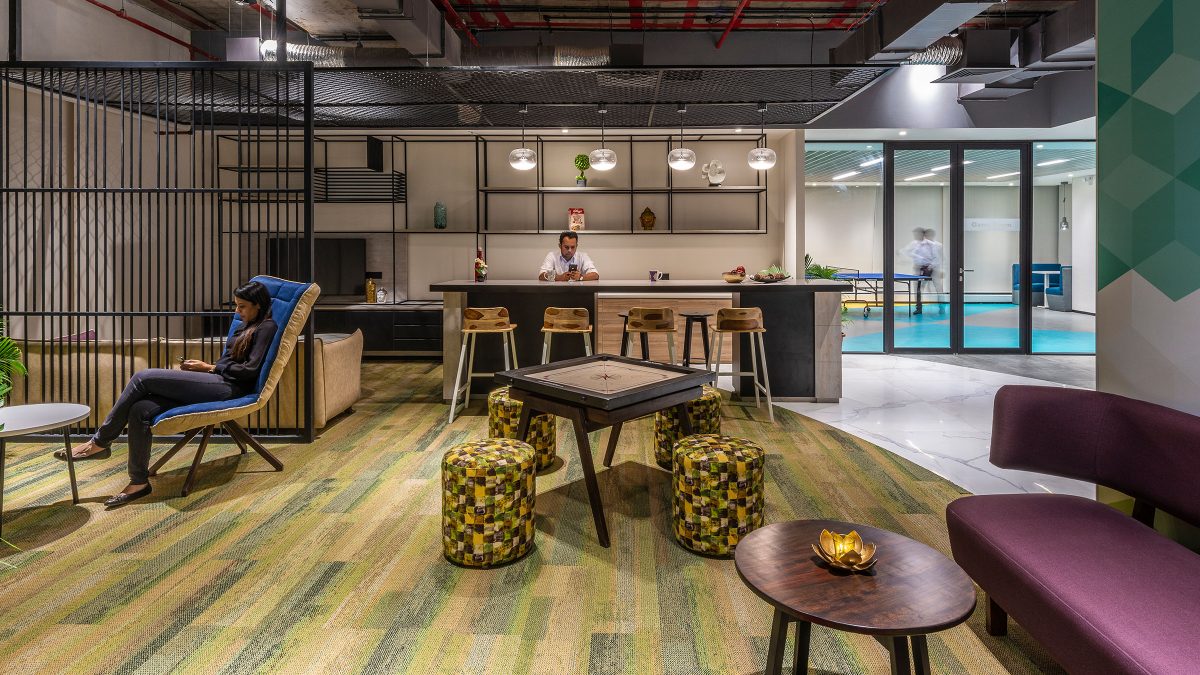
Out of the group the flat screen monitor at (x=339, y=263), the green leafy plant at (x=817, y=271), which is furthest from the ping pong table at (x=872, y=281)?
the flat screen monitor at (x=339, y=263)

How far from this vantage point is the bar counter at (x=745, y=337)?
19.8 feet

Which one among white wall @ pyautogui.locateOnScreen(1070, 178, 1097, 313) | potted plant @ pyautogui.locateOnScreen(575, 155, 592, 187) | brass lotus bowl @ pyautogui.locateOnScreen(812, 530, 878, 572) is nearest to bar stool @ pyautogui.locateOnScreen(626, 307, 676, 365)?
potted plant @ pyautogui.locateOnScreen(575, 155, 592, 187)

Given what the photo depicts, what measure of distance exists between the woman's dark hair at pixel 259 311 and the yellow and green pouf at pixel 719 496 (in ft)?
8.77

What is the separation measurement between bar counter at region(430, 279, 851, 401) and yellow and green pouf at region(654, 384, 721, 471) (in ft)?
6.50

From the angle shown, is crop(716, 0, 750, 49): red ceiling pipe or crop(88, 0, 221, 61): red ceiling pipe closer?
crop(716, 0, 750, 49): red ceiling pipe

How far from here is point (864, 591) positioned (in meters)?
1.67

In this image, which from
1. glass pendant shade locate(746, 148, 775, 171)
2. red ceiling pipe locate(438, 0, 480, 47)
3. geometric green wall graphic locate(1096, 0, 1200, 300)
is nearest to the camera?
geometric green wall graphic locate(1096, 0, 1200, 300)

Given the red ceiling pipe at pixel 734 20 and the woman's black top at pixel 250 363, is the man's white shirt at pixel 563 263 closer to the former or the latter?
the red ceiling pipe at pixel 734 20

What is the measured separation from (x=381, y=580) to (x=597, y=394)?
117 cm

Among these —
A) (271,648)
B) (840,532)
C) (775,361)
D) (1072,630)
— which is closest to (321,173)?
(775,361)

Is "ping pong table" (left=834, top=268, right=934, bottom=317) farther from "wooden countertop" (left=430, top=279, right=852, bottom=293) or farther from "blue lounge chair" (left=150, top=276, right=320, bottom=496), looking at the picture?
"blue lounge chair" (left=150, top=276, right=320, bottom=496)

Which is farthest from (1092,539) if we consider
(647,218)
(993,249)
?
(993,249)

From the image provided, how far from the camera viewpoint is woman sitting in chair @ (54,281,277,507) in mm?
3654

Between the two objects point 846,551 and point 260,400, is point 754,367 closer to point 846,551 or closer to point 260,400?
point 260,400
